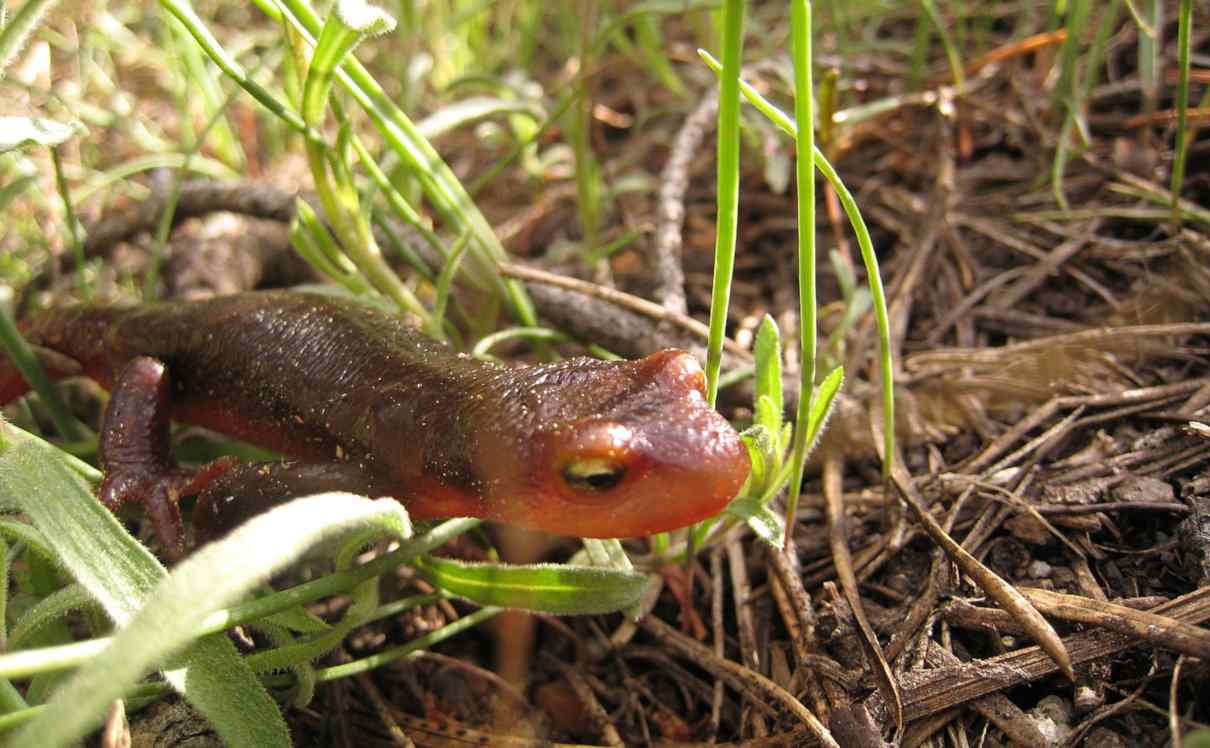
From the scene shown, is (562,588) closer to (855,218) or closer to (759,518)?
(759,518)

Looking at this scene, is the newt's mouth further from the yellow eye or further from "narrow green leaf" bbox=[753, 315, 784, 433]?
"narrow green leaf" bbox=[753, 315, 784, 433]

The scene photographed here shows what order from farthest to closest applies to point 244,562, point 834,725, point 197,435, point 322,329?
point 197,435
point 322,329
point 834,725
point 244,562

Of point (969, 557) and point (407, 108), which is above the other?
point (407, 108)

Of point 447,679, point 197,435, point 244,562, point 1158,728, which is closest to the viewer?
point 244,562

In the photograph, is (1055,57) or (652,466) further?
(1055,57)

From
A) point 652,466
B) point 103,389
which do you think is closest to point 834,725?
point 652,466

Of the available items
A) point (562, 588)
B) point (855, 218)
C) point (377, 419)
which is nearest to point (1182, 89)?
point (855, 218)

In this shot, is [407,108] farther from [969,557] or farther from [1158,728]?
[1158,728]
